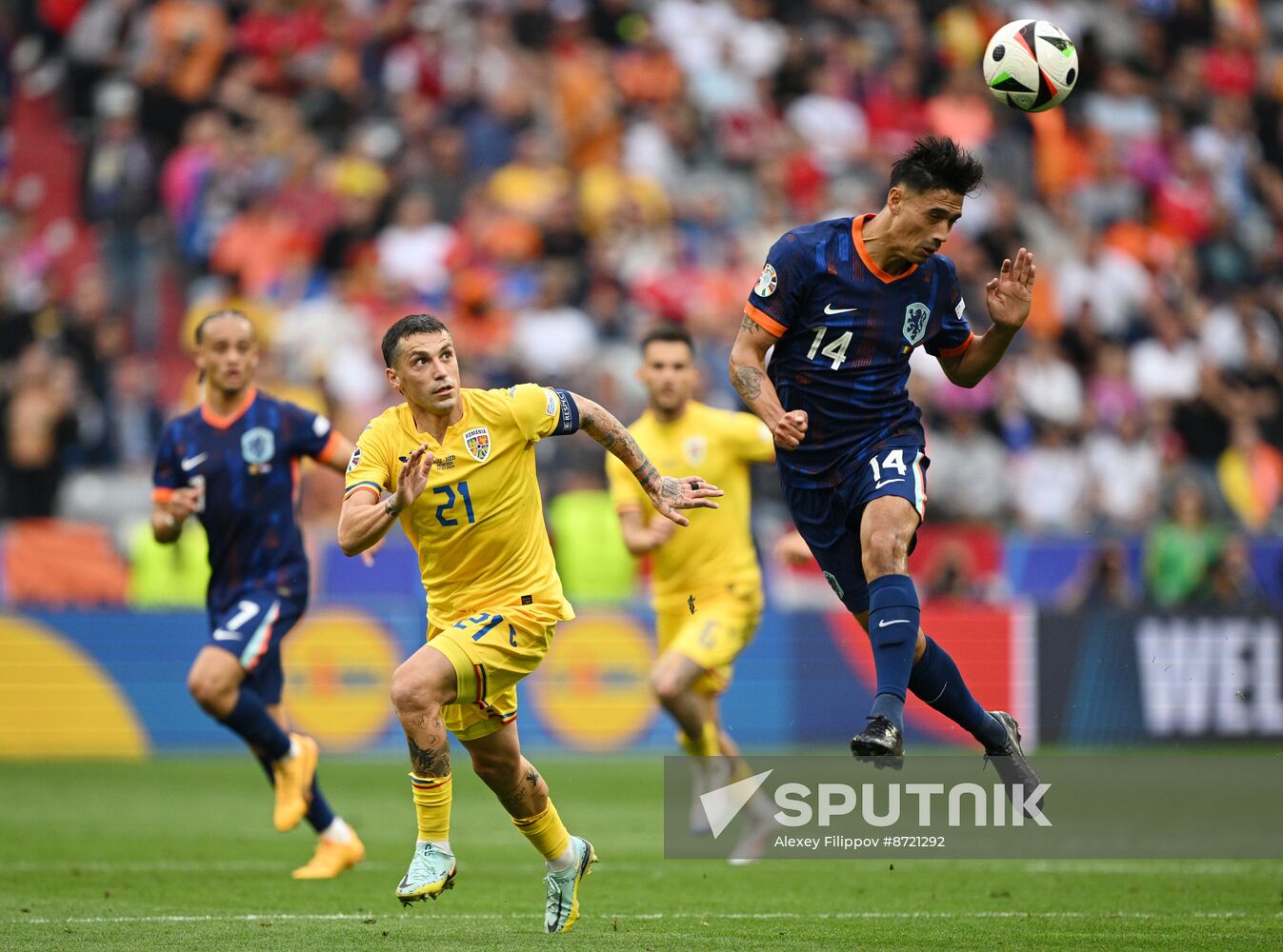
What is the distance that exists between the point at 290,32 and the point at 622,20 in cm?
418

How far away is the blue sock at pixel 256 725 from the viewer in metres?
10.5

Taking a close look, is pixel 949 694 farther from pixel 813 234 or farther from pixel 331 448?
pixel 331 448

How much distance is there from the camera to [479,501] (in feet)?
26.5

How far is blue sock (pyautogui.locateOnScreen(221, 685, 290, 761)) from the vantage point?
1045cm

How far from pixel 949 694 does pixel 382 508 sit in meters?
2.93

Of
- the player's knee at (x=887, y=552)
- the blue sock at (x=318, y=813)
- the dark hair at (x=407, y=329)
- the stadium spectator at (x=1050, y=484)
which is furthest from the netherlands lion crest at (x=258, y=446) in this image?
the stadium spectator at (x=1050, y=484)

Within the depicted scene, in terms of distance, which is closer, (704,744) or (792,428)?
(792,428)

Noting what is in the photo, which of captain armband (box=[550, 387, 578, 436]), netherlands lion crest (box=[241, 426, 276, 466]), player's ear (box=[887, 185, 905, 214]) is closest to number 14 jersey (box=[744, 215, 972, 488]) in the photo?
player's ear (box=[887, 185, 905, 214])

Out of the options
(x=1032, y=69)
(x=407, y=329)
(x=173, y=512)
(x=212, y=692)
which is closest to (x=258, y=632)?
(x=212, y=692)

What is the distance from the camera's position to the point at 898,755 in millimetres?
7586

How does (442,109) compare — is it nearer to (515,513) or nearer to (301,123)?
(301,123)

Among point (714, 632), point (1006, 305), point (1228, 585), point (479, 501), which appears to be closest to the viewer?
point (479, 501)

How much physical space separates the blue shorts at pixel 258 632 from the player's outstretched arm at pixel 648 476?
3127 mm

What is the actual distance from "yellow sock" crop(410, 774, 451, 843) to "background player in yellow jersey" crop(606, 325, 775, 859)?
3600mm
